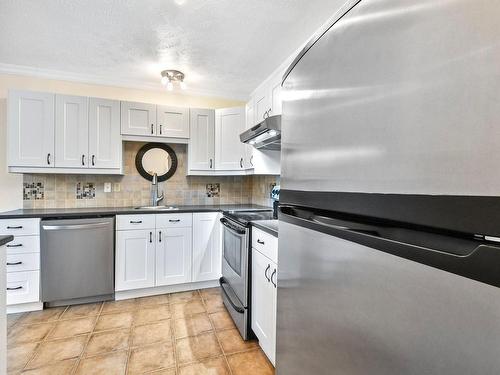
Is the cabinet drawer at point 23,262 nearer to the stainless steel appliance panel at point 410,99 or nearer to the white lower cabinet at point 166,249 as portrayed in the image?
the white lower cabinet at point 166,249

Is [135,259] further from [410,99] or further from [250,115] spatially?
[410,99]

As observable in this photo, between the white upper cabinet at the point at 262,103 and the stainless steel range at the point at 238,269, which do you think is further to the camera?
the white upper cabinet at the point at 262,103

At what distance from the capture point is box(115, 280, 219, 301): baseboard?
→ 9.04ft

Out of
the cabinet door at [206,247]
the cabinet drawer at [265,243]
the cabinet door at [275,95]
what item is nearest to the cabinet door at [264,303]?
the cabinet drawer at [265,243]

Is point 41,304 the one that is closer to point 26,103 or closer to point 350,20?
point 26,103

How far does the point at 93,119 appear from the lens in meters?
2.81

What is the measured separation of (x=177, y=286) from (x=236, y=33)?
262 cm

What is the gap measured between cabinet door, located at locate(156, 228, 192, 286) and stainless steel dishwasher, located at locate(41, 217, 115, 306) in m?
0.47

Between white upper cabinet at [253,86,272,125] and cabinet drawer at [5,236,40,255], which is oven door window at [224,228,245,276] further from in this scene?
cabinet drawer at [5,236,40,255]

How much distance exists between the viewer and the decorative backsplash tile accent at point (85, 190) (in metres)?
3.01

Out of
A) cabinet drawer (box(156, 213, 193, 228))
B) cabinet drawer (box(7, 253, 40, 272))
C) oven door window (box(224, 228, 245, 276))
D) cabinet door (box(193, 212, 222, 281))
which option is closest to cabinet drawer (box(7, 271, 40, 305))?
cabinet drawer (box(7, 253, 40, 272))

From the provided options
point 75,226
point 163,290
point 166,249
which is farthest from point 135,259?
point 75,226

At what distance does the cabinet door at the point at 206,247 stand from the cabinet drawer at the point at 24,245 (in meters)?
1.48

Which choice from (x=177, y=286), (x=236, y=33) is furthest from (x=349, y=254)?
(x=177, y=286)
